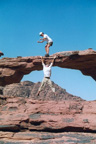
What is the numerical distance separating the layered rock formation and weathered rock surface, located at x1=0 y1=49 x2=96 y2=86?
15.6 feet

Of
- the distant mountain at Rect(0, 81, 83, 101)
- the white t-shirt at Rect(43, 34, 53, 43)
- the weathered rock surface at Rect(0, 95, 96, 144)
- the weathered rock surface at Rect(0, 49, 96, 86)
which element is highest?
the distant mountain at Rect(0, 81, 83, 101)

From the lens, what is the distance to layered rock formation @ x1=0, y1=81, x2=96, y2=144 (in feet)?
37.9

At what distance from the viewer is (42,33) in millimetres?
16375

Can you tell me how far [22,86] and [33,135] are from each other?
4899 centimetres

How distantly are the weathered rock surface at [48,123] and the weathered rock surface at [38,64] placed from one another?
491cm

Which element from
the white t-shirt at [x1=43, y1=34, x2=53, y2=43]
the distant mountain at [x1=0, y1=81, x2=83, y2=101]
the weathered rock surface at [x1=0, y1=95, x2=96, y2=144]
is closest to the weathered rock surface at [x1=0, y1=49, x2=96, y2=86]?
the white t-shirt at [x1=43, y1=34, x2=53, y2=43]

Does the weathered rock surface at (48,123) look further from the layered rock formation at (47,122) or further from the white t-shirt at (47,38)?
the white t-shirt at (47,38)

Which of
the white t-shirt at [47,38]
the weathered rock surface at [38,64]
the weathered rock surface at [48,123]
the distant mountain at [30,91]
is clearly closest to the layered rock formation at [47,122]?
the weathered rock surface at [48,123]

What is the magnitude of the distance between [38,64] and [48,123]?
22.5 feet

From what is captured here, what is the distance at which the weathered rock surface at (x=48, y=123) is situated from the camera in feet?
37.8

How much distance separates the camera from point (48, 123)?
12.3 m

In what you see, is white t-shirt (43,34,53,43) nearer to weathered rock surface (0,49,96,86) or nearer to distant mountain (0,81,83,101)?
weathered rock surface (0,49,96,86)

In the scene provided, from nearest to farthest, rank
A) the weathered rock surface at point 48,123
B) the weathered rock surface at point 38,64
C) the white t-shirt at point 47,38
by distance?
the weathered rock surface at point 48,123, the white t-shirt at point 47,38, the weathered rock surface at point 38,64

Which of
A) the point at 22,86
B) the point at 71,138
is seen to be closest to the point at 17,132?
the point at 71,138
